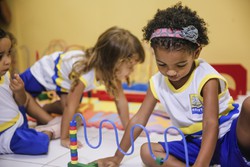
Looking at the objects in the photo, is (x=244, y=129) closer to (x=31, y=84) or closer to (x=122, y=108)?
(x=122, y=108)

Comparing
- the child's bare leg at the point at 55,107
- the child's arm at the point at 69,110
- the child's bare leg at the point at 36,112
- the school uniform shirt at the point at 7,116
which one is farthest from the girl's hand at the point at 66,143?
the child's bare leg at the point at 55,107

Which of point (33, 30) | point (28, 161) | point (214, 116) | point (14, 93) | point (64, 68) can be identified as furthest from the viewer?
point (33, 30)

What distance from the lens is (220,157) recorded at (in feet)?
2.95

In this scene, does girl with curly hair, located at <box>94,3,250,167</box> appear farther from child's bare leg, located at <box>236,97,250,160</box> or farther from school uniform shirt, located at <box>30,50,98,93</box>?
school uniform shirt, located at <box>30,50,98,93</box>

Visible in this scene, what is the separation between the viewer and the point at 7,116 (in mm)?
1150

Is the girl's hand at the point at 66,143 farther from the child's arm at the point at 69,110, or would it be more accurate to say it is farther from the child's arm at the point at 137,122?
the child's arm at the point at 137,122

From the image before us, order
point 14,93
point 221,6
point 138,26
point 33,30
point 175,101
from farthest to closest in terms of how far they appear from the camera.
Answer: point 33,30 → point 138,26 → point 221,6 → point 14,93 → point 175,101

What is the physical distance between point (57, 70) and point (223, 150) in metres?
0.90

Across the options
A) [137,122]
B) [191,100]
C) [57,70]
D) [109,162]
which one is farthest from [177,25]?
[57,70]

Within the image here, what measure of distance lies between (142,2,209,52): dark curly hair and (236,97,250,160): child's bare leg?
0.21 meters

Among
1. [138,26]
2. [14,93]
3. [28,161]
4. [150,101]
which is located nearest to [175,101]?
[150,101]

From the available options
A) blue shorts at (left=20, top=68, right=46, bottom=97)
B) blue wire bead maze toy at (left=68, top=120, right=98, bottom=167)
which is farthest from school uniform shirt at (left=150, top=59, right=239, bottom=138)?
blue shorts at (left=20, top=68, right=46, bottom=97)

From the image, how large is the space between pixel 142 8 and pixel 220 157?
139 centimetres

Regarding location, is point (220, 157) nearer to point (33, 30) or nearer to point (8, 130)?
point (8, 130)
